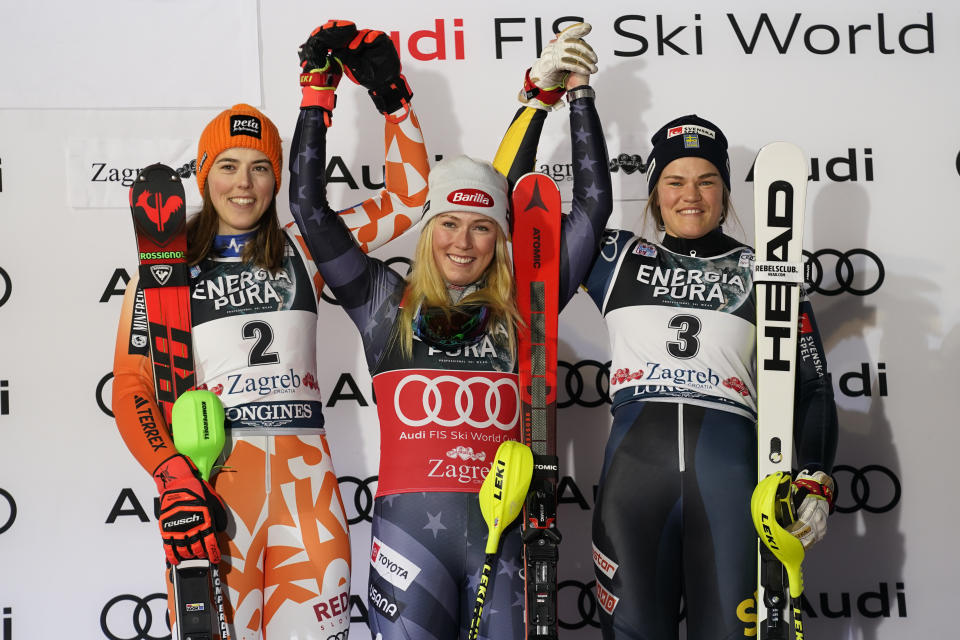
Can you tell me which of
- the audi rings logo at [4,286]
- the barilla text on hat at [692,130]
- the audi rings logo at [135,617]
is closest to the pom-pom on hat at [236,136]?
the audi rings logo at [4,286]

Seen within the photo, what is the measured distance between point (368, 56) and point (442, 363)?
91 centimetres

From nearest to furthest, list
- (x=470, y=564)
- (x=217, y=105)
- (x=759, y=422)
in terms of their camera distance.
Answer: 1. (x=470, y=564)
2. (x=759, y=422)
3. (x=217, y=105)

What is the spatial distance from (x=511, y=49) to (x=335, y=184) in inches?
32.1

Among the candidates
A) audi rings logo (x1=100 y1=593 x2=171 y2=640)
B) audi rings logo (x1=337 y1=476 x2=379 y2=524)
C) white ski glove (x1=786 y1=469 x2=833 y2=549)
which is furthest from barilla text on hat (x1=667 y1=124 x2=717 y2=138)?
audi rings logo (x1=100 y1=593 x2=171 y2=640)

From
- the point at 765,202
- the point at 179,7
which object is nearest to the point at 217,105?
the point at 179,7

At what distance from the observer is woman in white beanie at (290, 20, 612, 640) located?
247cm

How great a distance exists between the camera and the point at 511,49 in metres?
3.68

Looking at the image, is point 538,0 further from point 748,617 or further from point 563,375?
point 748,617

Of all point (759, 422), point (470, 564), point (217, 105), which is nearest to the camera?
point (470, 564)

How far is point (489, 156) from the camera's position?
3.66 meters

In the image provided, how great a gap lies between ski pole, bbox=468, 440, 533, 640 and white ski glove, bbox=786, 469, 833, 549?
690 millimetres

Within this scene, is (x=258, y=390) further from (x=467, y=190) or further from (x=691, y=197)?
(x=691, y=197)

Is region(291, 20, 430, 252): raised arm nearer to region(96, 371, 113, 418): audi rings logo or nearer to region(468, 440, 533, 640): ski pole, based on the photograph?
region(468, 440, 533, 640): ski pole

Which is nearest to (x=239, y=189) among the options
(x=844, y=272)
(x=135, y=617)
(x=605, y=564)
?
(x=605, y=564)
